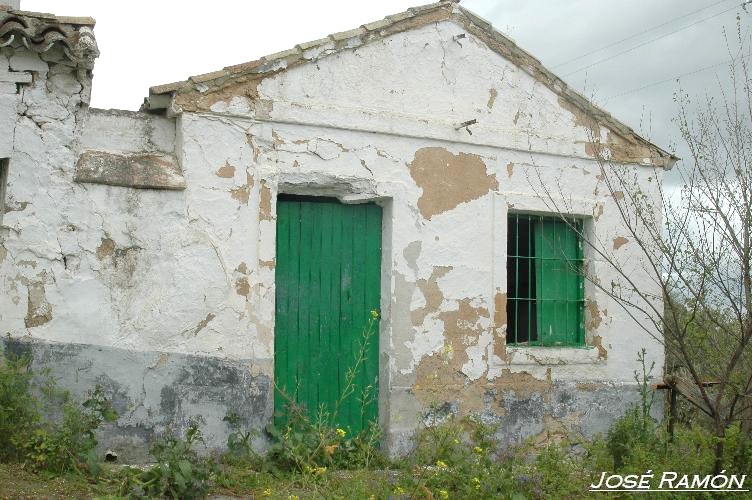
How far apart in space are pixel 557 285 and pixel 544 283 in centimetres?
16

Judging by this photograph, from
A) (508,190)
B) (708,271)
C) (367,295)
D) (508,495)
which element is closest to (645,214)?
(508,190)

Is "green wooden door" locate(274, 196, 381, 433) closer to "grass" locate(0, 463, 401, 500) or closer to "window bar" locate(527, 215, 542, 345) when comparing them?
"grass" locate(0, 463, 401, 500)

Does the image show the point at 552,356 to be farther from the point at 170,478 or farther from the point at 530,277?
the point at 170,478

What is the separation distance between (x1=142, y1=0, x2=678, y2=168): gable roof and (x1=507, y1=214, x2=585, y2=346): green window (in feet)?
3.57

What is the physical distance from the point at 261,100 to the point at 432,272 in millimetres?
2103

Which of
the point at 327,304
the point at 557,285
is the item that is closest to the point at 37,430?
the point at 327,304

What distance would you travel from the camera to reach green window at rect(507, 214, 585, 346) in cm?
780

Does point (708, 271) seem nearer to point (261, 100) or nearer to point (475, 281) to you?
point (475, 281)

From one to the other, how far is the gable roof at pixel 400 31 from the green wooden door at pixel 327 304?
43.2 inches

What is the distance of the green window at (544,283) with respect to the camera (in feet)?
25.6

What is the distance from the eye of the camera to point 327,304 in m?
6.84

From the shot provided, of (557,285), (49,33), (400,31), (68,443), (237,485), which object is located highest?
(400,31)

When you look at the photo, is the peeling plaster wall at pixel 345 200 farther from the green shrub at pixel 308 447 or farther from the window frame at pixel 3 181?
the green shrub at pixel 308 447

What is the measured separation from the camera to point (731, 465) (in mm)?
5352
